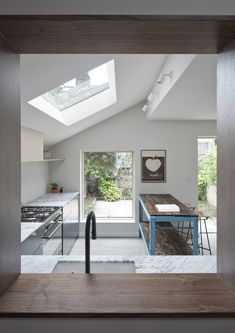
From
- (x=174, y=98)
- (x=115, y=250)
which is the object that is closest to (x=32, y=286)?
(x=174, y=98)

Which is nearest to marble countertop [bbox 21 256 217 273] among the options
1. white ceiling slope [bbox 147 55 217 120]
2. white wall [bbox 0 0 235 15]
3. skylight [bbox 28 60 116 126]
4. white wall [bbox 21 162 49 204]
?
white wall [bbox 0 0 235 15]

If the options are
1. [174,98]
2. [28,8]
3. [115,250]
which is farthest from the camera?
[115,250]

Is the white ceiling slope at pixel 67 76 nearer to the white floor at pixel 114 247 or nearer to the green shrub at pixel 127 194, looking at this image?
the green shrub at pixel 127 194

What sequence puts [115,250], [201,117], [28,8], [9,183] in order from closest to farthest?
[28,8], [9,183], [115,250], [201,117]

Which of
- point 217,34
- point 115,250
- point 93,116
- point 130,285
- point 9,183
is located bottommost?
point 115,250

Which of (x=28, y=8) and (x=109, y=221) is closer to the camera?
(x=28, y=8)

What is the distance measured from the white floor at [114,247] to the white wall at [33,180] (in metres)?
1.30

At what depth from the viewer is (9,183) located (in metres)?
1.05

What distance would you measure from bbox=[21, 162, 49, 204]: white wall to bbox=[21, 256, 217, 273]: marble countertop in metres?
3.23

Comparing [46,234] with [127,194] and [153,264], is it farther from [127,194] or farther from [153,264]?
[127,194]

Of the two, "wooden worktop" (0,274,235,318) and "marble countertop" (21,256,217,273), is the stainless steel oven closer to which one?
"marble countertop" (21,256,217,273)

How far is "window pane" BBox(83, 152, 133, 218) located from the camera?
263 inches

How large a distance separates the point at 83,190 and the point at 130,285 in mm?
5706

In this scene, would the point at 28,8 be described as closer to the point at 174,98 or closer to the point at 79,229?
the point at 174,98
